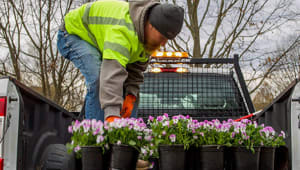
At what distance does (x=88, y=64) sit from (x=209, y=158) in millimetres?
1146

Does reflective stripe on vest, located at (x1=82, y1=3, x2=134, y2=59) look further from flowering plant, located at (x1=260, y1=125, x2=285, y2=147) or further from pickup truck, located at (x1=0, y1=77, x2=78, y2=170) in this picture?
flowering plant, located at (x1=260, y1=125, x2=285, y2=147)

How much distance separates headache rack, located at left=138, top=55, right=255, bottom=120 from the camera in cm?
349

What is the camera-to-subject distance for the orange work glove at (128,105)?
2467 mm

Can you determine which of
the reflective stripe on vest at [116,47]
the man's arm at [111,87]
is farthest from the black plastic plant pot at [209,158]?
the reflective stripe on vest at [116,47]

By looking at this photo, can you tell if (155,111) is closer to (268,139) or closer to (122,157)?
(268,139)

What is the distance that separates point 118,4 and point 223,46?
11.9 metres

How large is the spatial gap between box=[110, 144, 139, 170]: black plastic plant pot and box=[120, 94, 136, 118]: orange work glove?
3.11 ft

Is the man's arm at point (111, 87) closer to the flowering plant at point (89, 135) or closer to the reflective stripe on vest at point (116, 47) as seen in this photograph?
the reflective stripe on vest at point (116, 47)

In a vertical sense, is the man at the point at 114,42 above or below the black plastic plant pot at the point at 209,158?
above

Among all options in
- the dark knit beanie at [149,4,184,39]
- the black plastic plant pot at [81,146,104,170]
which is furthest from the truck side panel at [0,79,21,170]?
the dark knit beanie at [149,4,184,39]

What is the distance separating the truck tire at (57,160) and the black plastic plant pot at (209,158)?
60cm

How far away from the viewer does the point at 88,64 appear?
2.28 metres

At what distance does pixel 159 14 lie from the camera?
1926 millimetres

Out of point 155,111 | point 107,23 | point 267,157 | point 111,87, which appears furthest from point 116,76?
point 155,111
